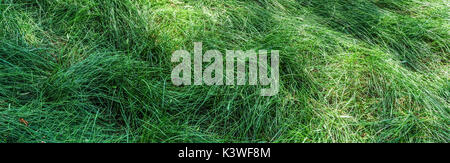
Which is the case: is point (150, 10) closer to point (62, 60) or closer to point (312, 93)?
point (62, 60)

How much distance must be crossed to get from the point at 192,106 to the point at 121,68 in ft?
1.53

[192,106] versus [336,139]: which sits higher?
[192,106]

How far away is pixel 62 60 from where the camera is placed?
6.48ft

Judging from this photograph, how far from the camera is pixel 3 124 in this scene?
5.26ft

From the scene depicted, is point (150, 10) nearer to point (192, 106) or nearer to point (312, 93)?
point (192, 106)

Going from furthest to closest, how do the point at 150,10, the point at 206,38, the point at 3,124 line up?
1. the point at 150,10
2. the point at 206,38
3. the point at 3,124

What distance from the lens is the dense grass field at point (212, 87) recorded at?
1.75 metres

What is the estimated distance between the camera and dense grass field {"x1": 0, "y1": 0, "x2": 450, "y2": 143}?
5.73 feet

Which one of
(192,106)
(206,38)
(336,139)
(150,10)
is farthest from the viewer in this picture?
(150,10)

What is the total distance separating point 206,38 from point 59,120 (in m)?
0.98

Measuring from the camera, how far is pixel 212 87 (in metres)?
1.88

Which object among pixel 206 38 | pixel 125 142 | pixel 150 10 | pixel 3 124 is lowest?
pixel 125 142

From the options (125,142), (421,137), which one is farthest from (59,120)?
(421,137)

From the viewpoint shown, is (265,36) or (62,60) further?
(265,36)
